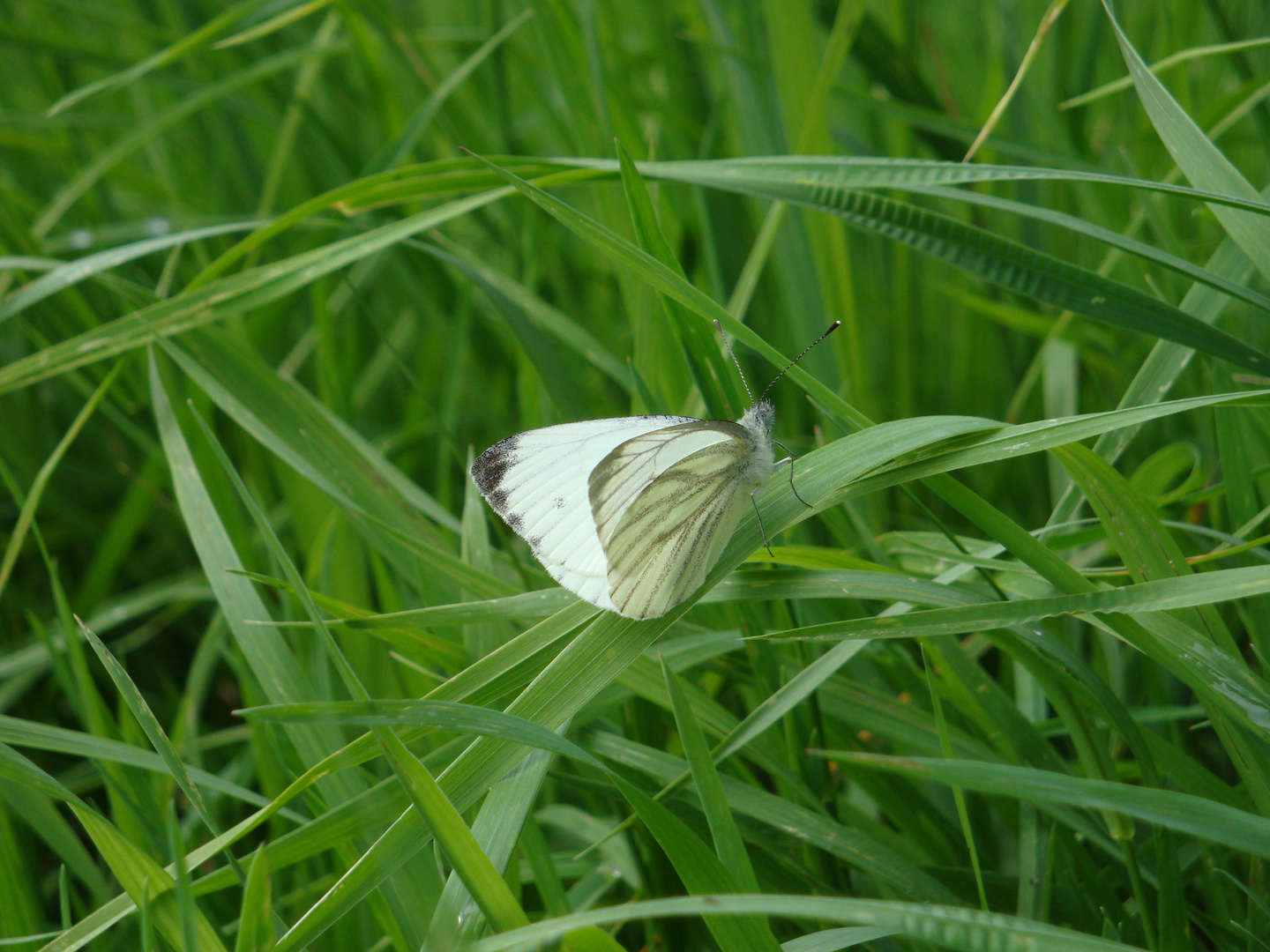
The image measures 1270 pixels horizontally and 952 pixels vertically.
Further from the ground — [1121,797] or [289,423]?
[289,423]

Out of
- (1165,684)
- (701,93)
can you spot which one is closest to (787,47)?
(701,93)

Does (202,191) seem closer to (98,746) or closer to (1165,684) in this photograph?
(98,746)

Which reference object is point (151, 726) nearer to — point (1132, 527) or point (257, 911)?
point (257, 911)

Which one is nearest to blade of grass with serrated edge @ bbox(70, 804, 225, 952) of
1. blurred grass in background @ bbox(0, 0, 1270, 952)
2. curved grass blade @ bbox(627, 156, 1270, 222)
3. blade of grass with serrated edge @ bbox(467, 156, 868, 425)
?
blurred grass in background @ bbox(0, 0, 1270, 952)

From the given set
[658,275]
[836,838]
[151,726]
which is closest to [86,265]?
[151,726]

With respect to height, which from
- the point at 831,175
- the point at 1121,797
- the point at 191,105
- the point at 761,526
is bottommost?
the point at 1121,797

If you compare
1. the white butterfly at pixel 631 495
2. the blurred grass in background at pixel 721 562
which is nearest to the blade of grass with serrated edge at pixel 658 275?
the blurred grass in background at pixel 721 562

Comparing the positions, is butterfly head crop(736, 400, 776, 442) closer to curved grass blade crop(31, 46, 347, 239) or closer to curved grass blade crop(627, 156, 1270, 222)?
curved grass blade crop(627, 156, 1270, 222)
